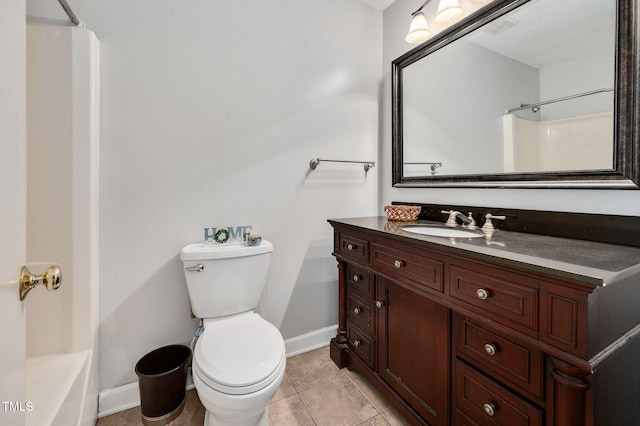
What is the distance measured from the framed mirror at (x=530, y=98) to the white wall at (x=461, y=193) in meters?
0.05

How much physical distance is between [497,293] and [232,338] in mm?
1077

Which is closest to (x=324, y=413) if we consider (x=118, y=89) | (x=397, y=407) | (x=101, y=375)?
(x=397, y=407)

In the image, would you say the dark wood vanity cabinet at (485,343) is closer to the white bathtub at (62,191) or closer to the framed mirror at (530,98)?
the framed mirror at (530,98)

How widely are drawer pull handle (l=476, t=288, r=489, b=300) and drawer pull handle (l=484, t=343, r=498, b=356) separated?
6.5 inches

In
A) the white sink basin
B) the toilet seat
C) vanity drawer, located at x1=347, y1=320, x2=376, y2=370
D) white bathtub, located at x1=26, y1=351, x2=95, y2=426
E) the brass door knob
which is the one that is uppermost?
the white sink basin

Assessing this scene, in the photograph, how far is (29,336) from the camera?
131 centimetres

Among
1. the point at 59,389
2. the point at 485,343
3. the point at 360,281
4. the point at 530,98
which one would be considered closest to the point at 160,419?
the point at 59,389

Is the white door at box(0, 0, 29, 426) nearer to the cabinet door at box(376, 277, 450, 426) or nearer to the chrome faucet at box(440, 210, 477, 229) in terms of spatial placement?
the cabinet door at box(376, 277, 450, 426)

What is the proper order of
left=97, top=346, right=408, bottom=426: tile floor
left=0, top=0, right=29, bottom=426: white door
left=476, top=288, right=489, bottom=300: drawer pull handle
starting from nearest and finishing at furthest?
left=0, top=0, right=29, bottom=426: white door, left=476, top=288, right=489, bottom=300: drawer pull handle, left=97, top=346, right=408, bottom=426: tile floor

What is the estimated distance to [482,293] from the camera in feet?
3.08

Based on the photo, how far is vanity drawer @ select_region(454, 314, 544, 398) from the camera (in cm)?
85

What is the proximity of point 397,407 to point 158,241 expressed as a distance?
4.77 ft

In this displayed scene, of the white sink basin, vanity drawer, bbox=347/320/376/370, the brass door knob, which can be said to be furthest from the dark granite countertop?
the brass door knob

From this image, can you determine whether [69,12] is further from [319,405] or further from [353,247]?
[319,405]
